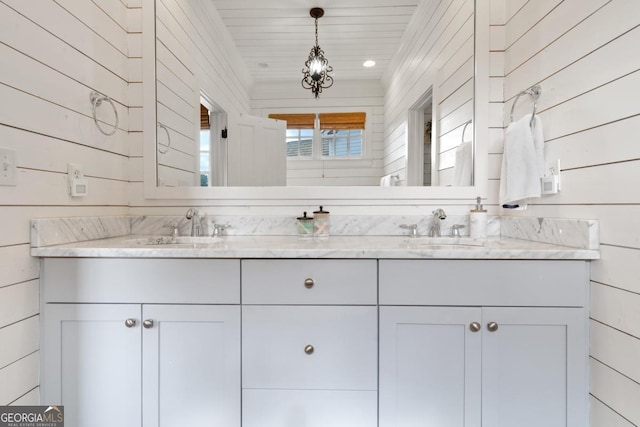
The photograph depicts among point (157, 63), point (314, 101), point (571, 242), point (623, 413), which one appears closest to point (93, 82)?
point (157, 63)

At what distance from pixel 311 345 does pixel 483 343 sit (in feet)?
1.92

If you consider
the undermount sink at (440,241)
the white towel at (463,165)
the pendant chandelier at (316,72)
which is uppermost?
the pendant chandelier at (316,72)

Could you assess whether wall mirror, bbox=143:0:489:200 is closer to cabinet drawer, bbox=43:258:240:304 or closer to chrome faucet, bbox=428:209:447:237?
chrome faucet, bbox=428:209:447:237

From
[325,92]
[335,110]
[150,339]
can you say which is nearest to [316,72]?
[325,92]

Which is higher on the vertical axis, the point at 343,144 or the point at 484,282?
the point at 343,144

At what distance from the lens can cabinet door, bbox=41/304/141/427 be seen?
40.8 inches

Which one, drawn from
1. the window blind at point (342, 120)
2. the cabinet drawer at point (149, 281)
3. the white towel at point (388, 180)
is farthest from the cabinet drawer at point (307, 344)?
the window blind at point (342, 120)

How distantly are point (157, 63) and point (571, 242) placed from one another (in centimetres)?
202

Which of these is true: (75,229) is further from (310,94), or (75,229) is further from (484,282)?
(484,282)

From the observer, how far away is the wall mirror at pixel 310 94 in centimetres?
152

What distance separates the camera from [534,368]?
39.1 inches

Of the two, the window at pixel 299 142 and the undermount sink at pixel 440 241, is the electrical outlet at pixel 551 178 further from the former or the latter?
the window at pixel 299 142

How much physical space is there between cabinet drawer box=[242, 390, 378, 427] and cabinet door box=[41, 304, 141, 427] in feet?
1.36

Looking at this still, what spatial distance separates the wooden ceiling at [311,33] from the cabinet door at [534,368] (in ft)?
4.24
